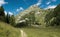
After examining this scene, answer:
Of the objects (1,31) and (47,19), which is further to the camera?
(47,19)

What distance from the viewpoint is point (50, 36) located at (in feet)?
108

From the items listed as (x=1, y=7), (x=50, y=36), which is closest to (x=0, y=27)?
(x=50, y=36)

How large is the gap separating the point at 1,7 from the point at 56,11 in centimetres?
5434

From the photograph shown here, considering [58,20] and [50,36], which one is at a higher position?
[58,20]

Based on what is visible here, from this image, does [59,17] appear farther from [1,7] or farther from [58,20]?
[1,7]

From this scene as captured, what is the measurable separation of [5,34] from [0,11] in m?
41.4

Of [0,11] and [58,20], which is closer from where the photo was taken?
[0,11]

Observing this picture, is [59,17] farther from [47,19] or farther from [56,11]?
[47,19]

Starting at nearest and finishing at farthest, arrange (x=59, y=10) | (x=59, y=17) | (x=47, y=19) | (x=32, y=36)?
(x=32, y=36)
(x=59, y=17)
(x=59, y=10)
(x=47, y=19)

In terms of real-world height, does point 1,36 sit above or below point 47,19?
below

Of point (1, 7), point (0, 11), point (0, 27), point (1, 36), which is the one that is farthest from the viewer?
point (1, 7)

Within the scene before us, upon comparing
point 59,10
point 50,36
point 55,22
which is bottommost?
point 50,36

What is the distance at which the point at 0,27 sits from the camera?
28.7 m

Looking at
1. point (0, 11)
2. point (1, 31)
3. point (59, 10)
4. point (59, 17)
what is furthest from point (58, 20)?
point (1, 31)
